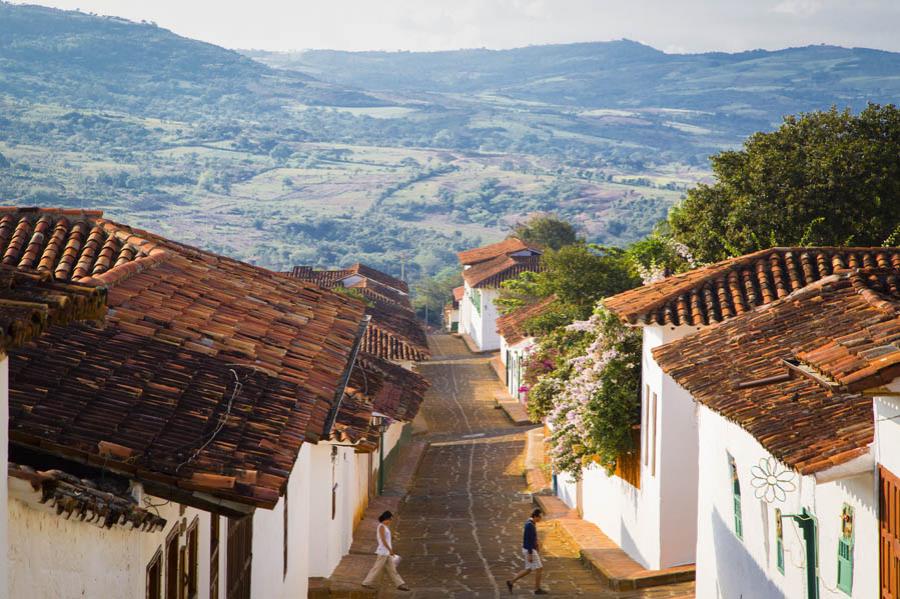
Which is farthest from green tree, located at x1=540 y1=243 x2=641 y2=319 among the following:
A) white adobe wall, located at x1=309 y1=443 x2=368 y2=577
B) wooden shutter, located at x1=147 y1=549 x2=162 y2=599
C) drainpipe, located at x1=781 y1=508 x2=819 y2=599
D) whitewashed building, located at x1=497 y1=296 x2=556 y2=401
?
wooden shutter, located at x1=147 y1=549 x2=162 y2=599

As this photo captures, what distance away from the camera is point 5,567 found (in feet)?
16.2

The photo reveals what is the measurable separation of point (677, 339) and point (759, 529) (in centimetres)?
449

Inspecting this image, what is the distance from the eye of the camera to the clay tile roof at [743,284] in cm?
1644

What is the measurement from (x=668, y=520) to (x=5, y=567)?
1376cm

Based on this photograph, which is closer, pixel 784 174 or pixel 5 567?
pixel 5 567

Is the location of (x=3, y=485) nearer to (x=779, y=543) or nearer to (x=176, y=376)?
(x=176, y=376)

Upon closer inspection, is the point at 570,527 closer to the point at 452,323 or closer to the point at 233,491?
the point at 233,491

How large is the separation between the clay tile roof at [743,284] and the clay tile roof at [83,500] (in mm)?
10155

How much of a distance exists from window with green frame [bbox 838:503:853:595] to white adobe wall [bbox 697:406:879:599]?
0.08 meters

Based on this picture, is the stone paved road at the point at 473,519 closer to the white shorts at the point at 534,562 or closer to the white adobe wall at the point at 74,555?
the white shorts at the point at 534,562

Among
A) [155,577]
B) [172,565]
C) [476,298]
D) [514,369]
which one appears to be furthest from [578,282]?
[476,298]

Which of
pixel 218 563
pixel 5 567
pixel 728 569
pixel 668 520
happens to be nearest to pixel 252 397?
pixel 218 563

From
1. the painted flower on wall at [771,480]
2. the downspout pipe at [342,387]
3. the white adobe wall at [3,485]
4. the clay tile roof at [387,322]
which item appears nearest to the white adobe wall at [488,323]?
the clay tile roof at [387,322]

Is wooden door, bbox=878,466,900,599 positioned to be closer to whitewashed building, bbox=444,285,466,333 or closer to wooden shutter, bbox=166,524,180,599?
wooden shutter, bbox=166,524,180,599
